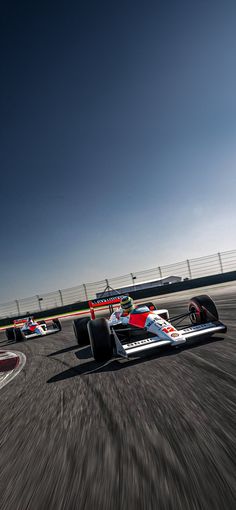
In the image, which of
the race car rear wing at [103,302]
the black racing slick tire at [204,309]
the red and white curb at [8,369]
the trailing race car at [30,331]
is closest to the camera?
the red and white curb at [8,369]

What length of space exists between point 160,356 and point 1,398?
2163mm

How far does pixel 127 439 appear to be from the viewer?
1911 millimetres

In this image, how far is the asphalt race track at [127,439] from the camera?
1370 mm

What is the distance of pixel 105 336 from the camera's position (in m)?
4.25

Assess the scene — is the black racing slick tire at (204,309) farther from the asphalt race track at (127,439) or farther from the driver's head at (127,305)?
the driver's head at (127,305)

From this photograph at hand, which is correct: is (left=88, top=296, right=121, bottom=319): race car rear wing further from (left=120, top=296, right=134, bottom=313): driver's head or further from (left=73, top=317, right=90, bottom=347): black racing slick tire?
(left=120, top=296, right=134, bottom=313): driver's head

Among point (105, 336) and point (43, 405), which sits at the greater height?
point (105, 336)

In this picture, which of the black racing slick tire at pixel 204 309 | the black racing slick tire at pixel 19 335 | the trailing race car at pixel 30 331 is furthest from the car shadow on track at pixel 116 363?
the black racing slick tire at pixel 19 335

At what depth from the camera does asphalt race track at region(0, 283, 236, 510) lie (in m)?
1.37

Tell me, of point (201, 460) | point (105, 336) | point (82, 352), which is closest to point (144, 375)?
point (105, 336)

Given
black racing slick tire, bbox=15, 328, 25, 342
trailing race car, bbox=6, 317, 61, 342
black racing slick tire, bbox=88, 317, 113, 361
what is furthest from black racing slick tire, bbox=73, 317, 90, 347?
black racing slick tire, bbox=15, 328, 25, 342

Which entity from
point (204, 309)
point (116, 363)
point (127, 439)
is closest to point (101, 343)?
point (116, 363)

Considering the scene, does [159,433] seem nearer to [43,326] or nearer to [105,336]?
[105,336]

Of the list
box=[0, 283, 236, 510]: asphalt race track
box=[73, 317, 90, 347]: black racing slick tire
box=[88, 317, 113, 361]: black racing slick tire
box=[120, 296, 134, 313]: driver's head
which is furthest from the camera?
box=[73, 317, 90, 347]: black racing slick tire
